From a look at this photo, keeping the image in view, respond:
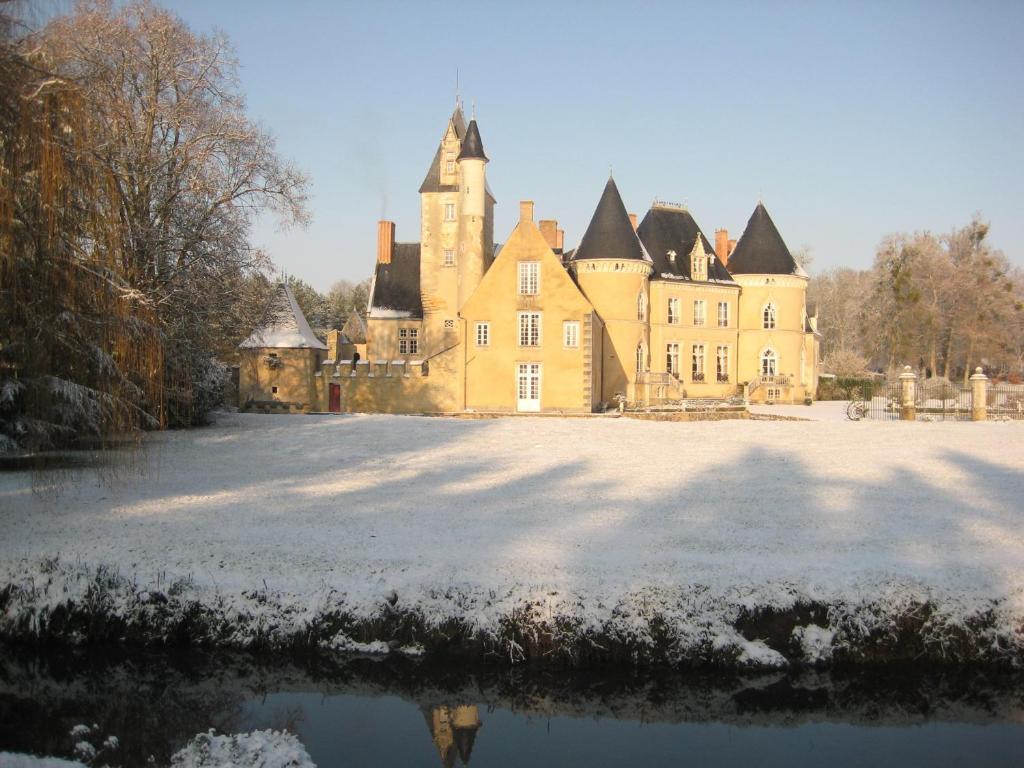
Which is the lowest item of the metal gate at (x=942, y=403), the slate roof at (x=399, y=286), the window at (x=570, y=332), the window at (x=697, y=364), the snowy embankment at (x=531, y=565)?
the snowy embankment at (x=531, y=565)

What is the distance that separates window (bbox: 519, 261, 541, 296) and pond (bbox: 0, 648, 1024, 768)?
26.1m

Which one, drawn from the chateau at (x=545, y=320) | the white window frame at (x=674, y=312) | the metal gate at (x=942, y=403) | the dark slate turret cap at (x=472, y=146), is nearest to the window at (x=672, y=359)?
the chateau at (x=545, y=320)

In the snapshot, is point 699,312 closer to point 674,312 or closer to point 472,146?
point 674,312

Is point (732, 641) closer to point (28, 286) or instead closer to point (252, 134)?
point (28, 286)

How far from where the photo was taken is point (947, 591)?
944 cm

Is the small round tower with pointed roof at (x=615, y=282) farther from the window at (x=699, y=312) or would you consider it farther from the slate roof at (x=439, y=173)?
the slate roof at (x=439, y=173)

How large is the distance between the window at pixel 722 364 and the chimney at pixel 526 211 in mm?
13533

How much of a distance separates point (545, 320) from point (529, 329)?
0.74 m

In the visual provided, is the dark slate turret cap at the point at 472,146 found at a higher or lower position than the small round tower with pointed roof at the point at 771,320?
higher

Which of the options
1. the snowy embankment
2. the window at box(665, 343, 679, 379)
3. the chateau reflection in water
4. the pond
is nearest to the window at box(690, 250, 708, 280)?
the window at box(665, 343, 679, 379)

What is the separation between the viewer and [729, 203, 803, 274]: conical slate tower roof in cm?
4322

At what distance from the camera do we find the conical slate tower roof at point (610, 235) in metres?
36.9

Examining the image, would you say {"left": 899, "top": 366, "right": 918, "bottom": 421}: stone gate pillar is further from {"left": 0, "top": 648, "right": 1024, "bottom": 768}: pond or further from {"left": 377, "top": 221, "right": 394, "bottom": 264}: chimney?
{"left": 377, "top": 221, "right": 394, "bottom": 264}: chimney

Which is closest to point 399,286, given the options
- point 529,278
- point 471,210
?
point 471,210
